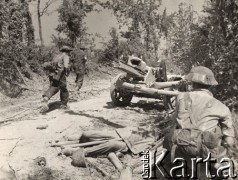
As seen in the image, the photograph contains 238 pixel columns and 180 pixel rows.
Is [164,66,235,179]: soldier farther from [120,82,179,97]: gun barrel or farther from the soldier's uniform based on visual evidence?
[120,82,179,97]: gun barrel

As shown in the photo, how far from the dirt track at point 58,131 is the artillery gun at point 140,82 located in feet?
1.48

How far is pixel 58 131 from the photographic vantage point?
28.0 ft

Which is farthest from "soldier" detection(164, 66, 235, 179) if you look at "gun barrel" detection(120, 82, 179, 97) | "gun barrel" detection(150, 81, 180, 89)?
"gun barrel" detection(150, 81, 180, 89)

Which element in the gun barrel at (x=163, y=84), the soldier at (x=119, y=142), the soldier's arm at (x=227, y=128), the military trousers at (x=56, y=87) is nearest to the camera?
the soldier's arm at (x=227, y=128)

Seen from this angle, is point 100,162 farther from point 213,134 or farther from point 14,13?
point 14,13

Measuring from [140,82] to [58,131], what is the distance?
2.61 meters

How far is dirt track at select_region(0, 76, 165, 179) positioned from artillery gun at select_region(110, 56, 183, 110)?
45 centimetres

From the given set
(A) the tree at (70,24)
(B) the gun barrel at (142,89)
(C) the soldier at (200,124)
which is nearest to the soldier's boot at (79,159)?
(C) the soldier at (200,124)

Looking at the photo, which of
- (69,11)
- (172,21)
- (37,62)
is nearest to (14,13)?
(37,62)

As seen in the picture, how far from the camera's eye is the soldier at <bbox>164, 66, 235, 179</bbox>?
471 centimetres

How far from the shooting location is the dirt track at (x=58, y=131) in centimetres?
642

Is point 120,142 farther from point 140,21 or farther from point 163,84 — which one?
point 140,21

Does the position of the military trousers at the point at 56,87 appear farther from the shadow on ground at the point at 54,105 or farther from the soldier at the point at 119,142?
the soldier at the point at 119,142

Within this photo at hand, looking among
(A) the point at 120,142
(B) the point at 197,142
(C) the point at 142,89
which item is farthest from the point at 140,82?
(B) the point at 197,142
